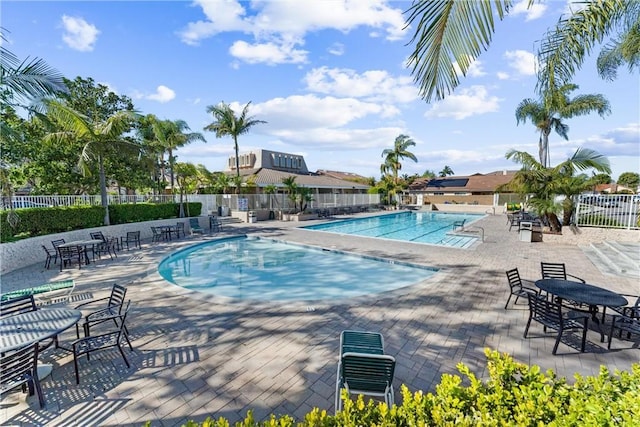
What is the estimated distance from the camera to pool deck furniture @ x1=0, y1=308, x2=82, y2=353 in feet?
10.5

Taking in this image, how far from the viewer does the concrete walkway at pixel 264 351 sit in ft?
10.4

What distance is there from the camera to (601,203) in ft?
40.0

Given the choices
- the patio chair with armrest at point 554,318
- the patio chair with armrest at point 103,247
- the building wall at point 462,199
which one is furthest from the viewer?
the building wall at point 462,199

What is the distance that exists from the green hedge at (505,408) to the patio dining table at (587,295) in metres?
2.96

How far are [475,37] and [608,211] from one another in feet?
48.6

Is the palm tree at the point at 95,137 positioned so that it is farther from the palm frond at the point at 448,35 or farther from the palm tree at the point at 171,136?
the palm frond at the point at 448,35

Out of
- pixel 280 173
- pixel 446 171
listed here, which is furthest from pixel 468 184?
pixel 446 171

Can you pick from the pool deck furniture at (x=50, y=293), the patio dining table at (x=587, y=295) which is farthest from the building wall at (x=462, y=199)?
the pool deck furniture at (x=50, y=293)

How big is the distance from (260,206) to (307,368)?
21249mm

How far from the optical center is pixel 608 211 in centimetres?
1192

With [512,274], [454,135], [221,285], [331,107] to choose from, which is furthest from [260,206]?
[512,274]

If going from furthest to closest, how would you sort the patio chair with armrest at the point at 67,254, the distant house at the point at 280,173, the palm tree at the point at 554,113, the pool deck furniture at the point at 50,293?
the distant house at the point at 280,173 → the palm tree at the point at 554,113 → the patio chair with armrest at the point at 67,254 → the pool deck furniture at the point at 50,293

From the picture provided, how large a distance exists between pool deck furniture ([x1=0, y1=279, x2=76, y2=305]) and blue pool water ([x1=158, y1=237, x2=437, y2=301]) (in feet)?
9.01

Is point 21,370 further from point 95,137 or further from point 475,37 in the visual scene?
point 95,137
